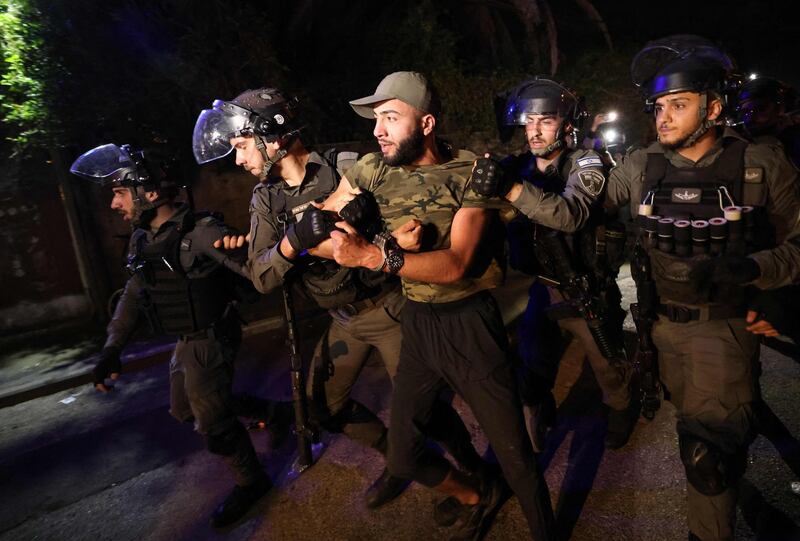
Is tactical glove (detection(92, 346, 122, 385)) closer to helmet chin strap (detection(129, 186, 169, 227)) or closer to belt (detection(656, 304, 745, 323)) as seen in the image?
helmet chin strap (detection(129, 186, 169, 227))

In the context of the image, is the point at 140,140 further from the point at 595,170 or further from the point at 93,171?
the point at 595,170

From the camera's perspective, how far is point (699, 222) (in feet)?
7.23

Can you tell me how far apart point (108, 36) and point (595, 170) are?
7.75 meters

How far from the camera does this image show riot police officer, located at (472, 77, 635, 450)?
9.84 feet

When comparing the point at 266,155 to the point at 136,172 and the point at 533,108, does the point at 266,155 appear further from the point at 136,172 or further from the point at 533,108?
the point at 533,108

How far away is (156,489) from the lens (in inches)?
130

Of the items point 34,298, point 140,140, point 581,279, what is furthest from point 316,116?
point 581,279

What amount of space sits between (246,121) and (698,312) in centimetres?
→ 271

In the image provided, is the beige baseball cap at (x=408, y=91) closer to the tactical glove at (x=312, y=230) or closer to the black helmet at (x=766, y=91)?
the tactical glove at (x=312, y=230)

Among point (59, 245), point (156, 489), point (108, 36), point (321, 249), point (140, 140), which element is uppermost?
point (108, 36)

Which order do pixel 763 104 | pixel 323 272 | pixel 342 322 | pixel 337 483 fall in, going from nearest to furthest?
pixel 323 272 < pixel 342 322 < pixel 337 483 < pixel 763 104

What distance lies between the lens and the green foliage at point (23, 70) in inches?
237

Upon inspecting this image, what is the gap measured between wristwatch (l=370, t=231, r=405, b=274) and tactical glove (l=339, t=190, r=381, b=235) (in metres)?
0.15

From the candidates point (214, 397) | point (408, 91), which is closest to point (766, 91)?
→ point (408, 91)
